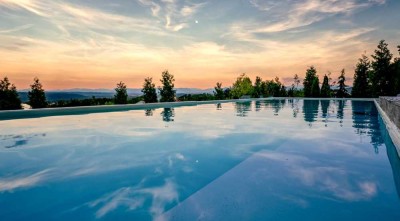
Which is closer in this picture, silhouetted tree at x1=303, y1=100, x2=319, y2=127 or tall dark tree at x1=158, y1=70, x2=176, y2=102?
silhouetted tree at x1=303, y1=100, x2=319, y2=127

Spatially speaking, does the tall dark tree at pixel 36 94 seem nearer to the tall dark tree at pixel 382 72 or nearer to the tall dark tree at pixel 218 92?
the tall dark tree at pixel 218 92

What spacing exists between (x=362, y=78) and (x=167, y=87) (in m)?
29.4

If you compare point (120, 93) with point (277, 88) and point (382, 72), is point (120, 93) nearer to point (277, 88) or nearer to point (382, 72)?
point (277, 88)

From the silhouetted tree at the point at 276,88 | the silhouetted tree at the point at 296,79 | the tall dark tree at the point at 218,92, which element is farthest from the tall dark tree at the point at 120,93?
the silhouetted tree at the point at 296,79

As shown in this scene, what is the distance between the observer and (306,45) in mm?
20031

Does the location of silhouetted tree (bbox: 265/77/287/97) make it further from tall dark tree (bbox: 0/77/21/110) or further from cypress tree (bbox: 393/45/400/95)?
tall dark tree (bbox: 0/77/21/110)

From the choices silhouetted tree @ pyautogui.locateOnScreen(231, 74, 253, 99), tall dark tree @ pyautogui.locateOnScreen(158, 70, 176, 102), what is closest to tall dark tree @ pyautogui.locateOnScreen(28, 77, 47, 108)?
tall dark tree @ pyautogui.locateOnScreen(158, 70, 176, 102)

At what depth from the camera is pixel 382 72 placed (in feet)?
95.1

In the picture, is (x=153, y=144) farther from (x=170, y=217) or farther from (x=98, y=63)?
(x=98, y=63)

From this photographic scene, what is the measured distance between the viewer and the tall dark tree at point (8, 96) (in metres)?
16.3

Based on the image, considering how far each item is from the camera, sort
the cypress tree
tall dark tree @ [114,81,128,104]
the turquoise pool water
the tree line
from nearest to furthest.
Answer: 1. the turquoise pool water
2. the tree line
3. tall dark tree @ [114,81,128,104]
4. the cypress tree

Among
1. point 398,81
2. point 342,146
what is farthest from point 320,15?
point 398,81

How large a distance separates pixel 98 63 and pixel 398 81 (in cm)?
3409

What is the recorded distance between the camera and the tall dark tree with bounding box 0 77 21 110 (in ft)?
53.4
